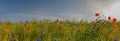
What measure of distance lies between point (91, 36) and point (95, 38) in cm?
33

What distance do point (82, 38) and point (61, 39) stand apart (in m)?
0.74

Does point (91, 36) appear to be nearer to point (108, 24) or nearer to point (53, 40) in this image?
point (53, 40)

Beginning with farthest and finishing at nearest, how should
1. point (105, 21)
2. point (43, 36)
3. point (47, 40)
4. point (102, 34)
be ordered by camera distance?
point (105, 21) < point (102, 34) < point (43, 36) < point (47, 40)

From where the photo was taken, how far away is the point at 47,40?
450cm

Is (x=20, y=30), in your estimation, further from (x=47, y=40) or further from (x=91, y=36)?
(x=91, y=36)

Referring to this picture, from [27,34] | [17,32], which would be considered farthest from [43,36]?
[17,32]

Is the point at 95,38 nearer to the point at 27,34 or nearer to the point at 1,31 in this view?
the point at 27,34

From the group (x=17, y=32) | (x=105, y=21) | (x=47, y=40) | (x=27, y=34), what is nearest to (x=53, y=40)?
(x=47, y=40)

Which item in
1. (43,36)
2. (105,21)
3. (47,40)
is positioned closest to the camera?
(47,40)

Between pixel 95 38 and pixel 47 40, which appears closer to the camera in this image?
pixel 47 40

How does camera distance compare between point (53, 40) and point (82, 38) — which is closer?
point (53, 40)

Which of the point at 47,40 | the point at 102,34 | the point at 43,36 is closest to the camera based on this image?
the point at 47,40

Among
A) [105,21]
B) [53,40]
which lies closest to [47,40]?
[53,40]

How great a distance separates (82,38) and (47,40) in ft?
3.09
